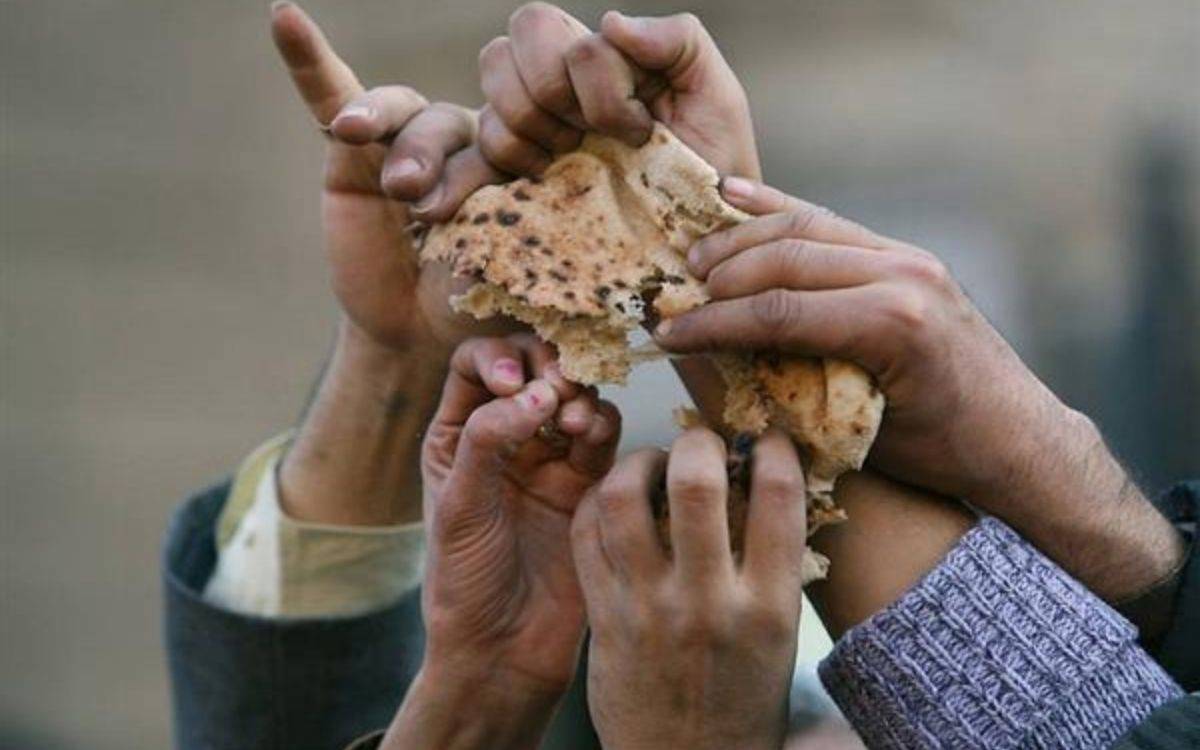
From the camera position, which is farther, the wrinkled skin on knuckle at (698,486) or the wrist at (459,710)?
the wrist at (459,710)

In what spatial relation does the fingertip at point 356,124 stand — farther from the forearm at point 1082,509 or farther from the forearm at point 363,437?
the forearm at point 1082,509

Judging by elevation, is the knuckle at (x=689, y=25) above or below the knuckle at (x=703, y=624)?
above

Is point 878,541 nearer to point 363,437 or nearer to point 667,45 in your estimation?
point 667,45

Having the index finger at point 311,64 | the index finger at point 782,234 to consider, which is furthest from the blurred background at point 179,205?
the index finger at point 782,234

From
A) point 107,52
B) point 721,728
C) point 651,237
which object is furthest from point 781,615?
point 107,52

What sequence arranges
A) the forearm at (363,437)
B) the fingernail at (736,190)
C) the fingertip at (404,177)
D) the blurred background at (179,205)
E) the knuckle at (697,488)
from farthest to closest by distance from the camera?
1. the blurred background at (179,205)
2. the forearm at (363,437)
3. the fingertip at (404,177)
4. the fingernail at (736,190)
5. the knuckle at (697,488)

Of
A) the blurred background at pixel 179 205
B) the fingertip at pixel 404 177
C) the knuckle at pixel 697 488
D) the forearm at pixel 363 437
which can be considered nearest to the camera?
the knuckle at pixel 697 488

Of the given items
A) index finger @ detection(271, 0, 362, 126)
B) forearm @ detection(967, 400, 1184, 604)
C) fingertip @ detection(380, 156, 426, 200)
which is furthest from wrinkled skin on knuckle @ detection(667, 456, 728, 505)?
index finger @ detection(271, 0, 362, 126)

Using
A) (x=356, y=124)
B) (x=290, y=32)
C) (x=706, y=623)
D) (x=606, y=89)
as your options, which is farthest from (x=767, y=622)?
(x=290, y=32)
